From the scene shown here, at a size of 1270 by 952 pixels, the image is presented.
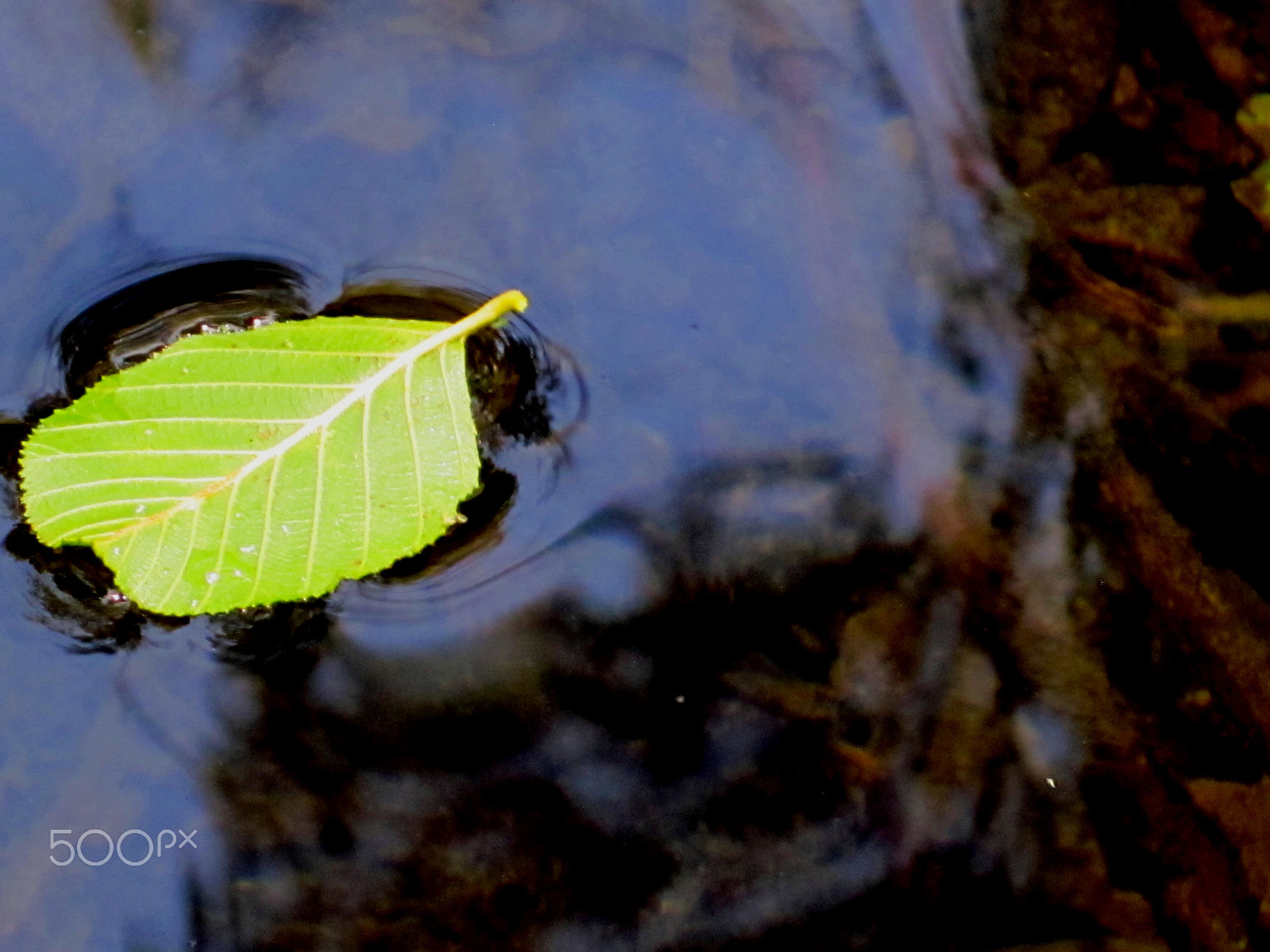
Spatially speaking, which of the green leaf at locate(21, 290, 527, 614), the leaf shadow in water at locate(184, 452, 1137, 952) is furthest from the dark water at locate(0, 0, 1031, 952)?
→ the green leaf at locate(21, 290, 527, 614)

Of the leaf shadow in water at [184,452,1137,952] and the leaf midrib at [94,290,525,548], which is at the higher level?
the leaf midrib at [94,290,525,548]

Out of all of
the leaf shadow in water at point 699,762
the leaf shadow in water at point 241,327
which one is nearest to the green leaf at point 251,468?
the leaf shadow in water at point 241,327

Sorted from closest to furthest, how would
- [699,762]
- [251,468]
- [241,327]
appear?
[251,468], [241,327], [699,762]

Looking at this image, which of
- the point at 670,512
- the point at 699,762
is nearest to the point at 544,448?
the point at 670,512

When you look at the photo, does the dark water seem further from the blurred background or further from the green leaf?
the green leaf

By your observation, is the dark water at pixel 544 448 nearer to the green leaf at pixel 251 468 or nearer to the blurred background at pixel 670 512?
the blurred background at pixel 670 512

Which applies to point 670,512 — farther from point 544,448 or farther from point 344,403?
point 344,403

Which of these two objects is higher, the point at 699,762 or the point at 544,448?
the point at 544,448

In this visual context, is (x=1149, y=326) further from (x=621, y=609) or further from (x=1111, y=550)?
(x=621, y=609)
